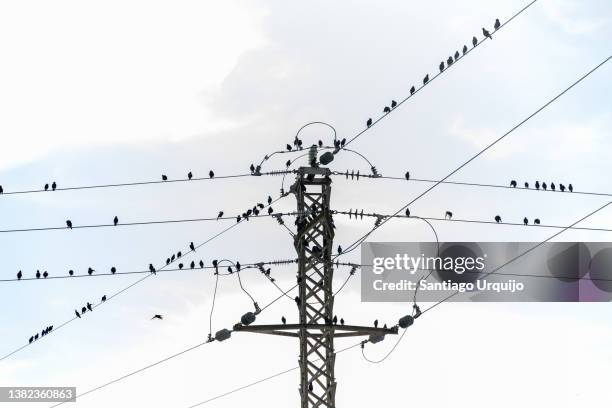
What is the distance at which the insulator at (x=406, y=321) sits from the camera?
33875 millimetres

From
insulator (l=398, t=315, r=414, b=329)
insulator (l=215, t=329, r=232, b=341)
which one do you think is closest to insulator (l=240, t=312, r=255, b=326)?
insulator (l=215, t=329, r=232, b=341)

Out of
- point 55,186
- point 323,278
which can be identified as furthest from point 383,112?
point 55,186

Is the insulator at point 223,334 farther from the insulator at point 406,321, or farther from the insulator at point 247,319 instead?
the insulator at point 406,321

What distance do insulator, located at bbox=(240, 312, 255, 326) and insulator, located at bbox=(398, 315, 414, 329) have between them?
3.56 meters

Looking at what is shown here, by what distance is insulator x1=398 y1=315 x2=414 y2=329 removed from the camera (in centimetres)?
3388

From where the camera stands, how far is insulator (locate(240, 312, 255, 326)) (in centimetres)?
3309

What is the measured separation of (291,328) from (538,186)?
26484 mm

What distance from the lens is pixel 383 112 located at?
1764 inches

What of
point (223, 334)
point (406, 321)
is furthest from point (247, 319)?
point (406, 321)

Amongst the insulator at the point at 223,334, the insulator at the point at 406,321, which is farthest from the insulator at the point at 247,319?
the insulator at the point at 406,321

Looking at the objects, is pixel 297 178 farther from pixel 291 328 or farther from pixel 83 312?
pixel 83 312

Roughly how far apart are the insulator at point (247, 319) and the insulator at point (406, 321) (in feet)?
11.7

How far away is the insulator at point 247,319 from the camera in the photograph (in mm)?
33094

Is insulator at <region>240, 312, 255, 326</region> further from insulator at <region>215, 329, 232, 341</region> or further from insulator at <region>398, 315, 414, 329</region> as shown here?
insulator at <region>398, 315, 414, 329</region>
